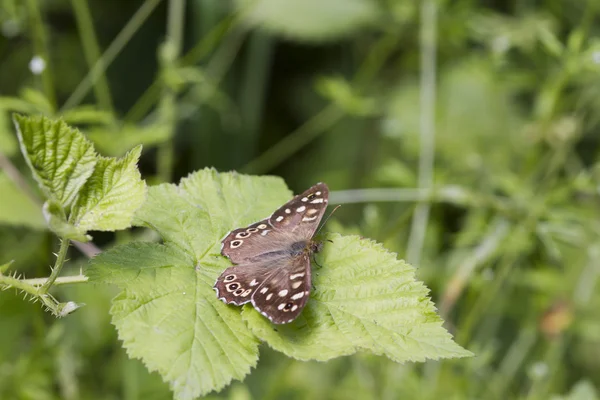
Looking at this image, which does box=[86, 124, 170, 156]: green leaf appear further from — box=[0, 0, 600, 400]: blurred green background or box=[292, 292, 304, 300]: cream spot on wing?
box=[292, 292, 304, 300]: cream spot on wing

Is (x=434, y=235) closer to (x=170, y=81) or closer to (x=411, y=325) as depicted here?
(x=170, y=81)

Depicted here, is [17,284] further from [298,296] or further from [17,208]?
[17,208]

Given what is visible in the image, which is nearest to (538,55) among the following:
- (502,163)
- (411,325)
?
(502,163)

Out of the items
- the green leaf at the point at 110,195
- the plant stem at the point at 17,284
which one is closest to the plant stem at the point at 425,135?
the green leaf at the point at 110,195

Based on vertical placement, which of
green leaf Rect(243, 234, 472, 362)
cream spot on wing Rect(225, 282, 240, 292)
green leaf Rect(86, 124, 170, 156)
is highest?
cream spot on wing Rect(225, 282, 240, 292)

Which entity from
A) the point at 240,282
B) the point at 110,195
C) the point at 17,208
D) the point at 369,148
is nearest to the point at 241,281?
the point at 240,282

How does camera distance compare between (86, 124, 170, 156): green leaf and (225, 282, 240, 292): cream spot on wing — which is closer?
(225, 282, 240, 292): cream spot on wing

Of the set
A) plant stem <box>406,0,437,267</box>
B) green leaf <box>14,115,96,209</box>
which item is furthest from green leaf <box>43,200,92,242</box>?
plant stem <box>406,0,437,267</box>
